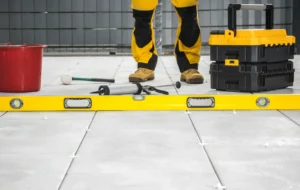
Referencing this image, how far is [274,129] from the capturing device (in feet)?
8.09

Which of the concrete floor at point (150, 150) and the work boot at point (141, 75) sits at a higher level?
the work boot at point (141, 75)

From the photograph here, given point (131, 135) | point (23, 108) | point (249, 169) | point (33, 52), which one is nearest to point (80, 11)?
point (33, 52)

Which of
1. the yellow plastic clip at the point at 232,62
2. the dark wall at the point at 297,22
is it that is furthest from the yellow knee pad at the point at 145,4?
the dark wall at the point at 297,22

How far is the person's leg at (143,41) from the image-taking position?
14.0 ft

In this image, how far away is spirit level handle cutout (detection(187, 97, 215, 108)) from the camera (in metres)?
3.03

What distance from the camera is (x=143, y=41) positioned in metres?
4.35

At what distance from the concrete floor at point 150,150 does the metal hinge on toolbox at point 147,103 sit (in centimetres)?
8

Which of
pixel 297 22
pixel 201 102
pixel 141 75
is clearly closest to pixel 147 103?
pixel 201 102

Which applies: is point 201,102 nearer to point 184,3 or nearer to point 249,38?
point 249,38

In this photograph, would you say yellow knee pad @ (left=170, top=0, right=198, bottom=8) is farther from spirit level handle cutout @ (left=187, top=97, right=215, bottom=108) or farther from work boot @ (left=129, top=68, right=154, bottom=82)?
spirit level handle cutout @ (left=187, top=97, right=215, bottom=108)

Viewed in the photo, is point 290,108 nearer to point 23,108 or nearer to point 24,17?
point 23,108

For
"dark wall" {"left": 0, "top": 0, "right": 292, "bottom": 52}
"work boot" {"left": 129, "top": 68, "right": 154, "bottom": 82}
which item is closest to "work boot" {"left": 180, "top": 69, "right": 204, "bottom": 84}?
"work boot" {"left": 129, "top": 68, "right": 154, "bottom": 82}

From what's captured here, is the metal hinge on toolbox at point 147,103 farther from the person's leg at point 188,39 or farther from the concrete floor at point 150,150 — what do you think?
the person's leg at point 188,39

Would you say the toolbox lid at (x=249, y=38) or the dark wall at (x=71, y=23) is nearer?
the toolbox lid at (x=249, y=38)
